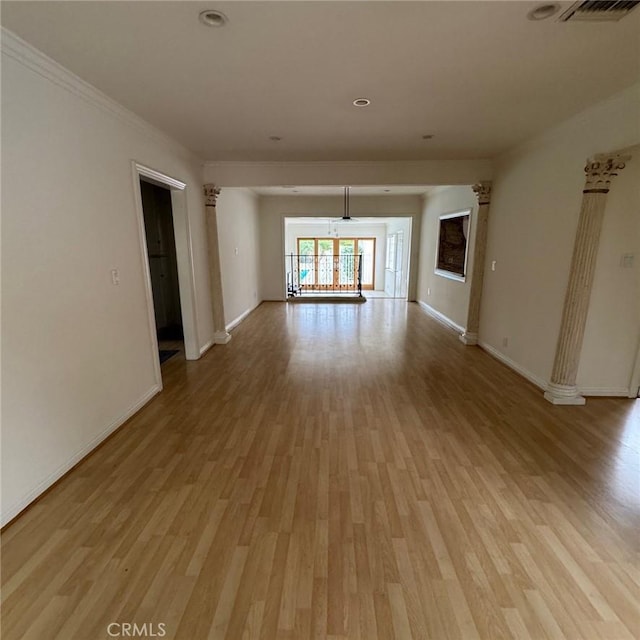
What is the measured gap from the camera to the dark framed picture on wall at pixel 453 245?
546 cm

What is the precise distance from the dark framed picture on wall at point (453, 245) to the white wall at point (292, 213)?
4.85ft

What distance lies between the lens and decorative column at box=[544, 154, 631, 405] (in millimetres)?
2744

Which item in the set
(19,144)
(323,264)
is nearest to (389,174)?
(19,144)

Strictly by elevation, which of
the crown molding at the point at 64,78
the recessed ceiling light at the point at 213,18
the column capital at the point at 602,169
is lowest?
the column capital at the point at 602,169

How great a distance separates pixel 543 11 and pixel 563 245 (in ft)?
7.07

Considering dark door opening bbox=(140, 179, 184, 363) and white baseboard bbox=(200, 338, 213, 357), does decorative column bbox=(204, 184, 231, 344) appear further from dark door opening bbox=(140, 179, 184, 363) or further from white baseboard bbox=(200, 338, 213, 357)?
Result: dark door opening bbox=(140, 179, 184, 363)

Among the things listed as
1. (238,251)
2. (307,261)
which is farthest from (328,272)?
(238,251)

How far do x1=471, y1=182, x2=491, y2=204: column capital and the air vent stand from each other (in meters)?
2.99

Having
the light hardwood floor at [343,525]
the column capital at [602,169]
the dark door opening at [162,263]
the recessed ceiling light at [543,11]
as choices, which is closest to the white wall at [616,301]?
the column capital at [602,169]

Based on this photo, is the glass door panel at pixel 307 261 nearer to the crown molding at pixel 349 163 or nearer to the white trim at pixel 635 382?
the crown molding at pixel 349 163

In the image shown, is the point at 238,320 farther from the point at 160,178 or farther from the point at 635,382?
the point at 635,382

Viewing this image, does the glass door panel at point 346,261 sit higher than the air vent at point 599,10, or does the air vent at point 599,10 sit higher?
the air vent at point 599,10

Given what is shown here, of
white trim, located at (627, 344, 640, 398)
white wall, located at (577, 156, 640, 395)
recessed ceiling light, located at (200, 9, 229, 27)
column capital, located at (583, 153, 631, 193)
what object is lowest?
white trim, located at (627, 344, 640, 398)

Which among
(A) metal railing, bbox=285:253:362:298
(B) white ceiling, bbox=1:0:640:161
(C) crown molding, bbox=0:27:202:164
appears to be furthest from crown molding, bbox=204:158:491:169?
(A) metal railing, bbox=285:253:362:298
